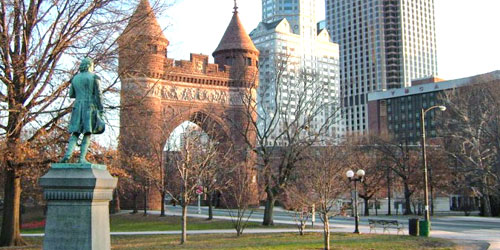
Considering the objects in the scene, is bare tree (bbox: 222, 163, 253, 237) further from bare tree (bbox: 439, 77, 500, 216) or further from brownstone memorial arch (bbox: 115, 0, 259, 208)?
bare tree (bbox: 439, 77, 500, 216)

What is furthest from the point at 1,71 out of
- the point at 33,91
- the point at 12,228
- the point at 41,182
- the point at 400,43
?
the point at 400,43

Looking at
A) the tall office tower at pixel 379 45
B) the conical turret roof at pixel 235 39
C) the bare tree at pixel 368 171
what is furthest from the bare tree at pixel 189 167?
the tall office tower at pixel 379 45

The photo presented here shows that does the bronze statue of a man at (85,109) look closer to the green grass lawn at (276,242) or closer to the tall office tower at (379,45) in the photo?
the green grass lawn at (276,242)

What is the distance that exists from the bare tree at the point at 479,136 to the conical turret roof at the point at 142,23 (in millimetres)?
28330

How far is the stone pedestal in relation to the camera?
9.03m

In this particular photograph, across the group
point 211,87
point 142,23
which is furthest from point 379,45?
point 142,23

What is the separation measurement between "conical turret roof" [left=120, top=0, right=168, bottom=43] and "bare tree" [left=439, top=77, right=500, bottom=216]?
92.9ft

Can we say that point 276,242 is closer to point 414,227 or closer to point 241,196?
point 241,196

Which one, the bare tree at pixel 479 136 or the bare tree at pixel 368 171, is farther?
the bare tree at pixel 368 171

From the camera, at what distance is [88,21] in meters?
18.0

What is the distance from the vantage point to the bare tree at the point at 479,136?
40594 millimetres

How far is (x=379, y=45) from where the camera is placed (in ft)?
561

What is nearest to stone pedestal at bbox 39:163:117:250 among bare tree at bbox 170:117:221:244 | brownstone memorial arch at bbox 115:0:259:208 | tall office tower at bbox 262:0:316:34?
bare tree at bbox 170:117:221:244

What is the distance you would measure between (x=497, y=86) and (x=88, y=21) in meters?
34.8
